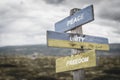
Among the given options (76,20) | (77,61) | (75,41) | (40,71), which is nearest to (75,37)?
(75,41)

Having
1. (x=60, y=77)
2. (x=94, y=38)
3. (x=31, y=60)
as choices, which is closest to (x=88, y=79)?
(x=60, y=77)

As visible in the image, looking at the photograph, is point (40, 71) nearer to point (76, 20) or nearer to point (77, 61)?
point (76, 20)

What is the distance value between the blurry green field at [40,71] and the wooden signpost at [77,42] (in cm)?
1457

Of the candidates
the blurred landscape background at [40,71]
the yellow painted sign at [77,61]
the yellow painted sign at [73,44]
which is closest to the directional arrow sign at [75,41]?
the yellow painted sign at [73,44]

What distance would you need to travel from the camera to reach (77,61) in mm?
8258

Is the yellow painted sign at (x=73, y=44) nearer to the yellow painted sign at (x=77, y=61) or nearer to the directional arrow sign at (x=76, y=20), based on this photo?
the yellow painted sign at (x=77, y=61)

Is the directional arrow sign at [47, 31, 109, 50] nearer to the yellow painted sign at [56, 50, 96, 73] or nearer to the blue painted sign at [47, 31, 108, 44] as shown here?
the blue painted sign at [47, 31, 108, 44]

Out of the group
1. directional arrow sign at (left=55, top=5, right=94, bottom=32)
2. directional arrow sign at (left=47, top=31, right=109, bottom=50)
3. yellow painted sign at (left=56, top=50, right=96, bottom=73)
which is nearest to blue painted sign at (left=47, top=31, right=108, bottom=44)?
directional arrow sign at (left=47, top=31, right=109, bottom=50)

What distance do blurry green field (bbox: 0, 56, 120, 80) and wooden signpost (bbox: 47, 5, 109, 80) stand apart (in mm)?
14567

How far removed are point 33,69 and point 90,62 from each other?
18901mm

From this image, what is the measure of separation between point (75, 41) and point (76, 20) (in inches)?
26.4

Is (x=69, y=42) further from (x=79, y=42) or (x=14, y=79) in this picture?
(x=14, y=79)

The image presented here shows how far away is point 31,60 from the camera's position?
30.0m

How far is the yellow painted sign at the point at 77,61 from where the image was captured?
304 inches
